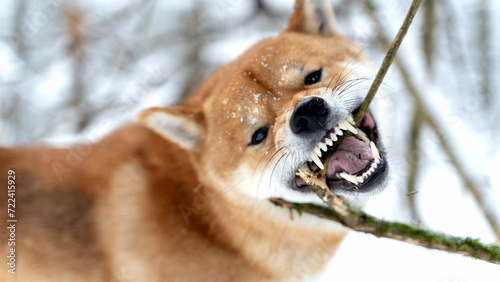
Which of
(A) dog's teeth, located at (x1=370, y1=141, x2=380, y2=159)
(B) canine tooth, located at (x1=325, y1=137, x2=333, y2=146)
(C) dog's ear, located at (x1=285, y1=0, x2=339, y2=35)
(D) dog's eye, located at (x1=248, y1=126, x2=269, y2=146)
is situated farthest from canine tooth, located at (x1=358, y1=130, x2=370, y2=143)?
(C) dog's ear, located at (x1=285, y1=0, x2=339, y2=35)

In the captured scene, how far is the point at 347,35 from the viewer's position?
14.0 feet

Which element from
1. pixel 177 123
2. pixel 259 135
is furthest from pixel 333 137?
pixel 177 123

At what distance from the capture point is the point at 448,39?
4.85 metres

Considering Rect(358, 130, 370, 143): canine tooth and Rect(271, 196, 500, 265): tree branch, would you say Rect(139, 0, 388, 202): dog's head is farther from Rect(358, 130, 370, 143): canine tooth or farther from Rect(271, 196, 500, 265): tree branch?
Rect(271, 196, 500, 265): tree branch

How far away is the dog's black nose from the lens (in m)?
2.20

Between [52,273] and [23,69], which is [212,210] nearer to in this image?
[52,273]

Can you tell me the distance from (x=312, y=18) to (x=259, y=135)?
109cm

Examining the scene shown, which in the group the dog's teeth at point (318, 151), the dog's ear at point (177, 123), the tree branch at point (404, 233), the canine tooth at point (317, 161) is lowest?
the tree branch at point (404, 233)

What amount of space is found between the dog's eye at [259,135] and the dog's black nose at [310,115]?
12.7 inches

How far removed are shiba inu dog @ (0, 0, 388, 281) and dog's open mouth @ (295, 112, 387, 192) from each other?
144mm

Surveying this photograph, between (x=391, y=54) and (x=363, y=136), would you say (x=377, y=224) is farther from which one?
(x=391, y=54)

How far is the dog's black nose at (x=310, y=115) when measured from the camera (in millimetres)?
2201
